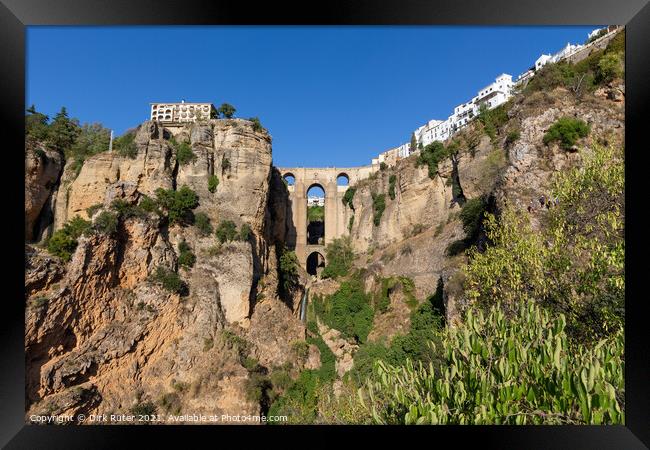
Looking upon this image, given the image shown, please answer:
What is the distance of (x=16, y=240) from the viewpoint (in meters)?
3.83

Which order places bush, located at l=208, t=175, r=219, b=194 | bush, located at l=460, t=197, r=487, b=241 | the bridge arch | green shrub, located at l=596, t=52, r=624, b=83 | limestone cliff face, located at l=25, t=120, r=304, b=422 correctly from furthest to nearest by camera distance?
the bridge arch → bush, located at l=208, t=175, r=219, b=194 → bush, located at l=460, t=197, r=487, b=241 → green shrub, located at l=596, t=52, r=624, b=83 → limestone cliff face, located at l=25, t=120, r=304, b=422

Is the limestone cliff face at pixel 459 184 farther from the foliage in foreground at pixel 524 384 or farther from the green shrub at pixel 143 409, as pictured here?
the green shrub at pixel 143 409

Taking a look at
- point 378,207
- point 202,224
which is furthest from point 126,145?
point 378,207

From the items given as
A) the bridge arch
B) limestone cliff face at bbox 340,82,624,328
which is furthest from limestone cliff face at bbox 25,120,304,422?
the bridge arch

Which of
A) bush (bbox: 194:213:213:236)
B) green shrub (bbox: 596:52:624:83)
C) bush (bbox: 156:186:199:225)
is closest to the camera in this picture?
green shrub (bbox: 596:52:624:83)

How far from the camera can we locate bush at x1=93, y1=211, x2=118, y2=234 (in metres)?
12.6

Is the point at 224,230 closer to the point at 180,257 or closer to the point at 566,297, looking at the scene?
the point at 180,257

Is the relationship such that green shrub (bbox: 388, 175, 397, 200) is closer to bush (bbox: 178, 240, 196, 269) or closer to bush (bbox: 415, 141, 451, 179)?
bush (bbox: 415, 141, 451, 179)

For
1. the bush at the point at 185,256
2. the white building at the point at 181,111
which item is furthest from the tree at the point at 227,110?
the bush at the point at 185,256

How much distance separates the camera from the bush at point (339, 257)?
83.9ft

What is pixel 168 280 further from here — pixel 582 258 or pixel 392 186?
pixel 392 186

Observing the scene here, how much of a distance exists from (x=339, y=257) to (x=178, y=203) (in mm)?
14380

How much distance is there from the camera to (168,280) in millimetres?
14062

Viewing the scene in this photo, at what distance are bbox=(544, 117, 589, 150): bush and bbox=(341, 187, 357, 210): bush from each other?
19653mm
